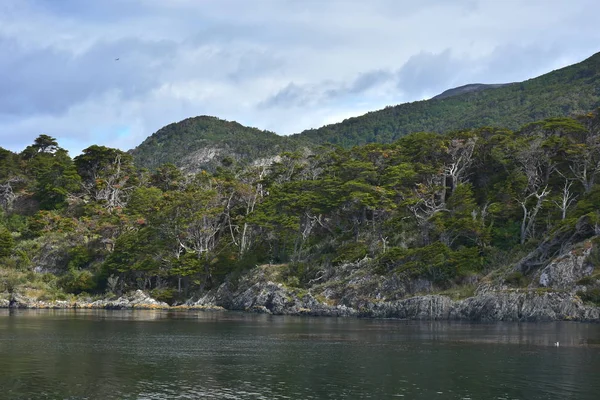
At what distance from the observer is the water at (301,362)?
38.4m

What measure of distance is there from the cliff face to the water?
668 cm

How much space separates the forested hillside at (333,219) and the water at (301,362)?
2600 cm

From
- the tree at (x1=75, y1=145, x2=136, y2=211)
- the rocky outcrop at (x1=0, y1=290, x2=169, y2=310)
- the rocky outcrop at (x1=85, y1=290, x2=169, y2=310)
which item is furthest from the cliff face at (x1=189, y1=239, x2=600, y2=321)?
the tree at (x1=75, y1=145, x2=136, y2=211)

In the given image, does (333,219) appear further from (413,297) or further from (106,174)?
(106,174)

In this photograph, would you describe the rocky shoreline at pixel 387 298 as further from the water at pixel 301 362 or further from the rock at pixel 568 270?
the water at pixel 301 362

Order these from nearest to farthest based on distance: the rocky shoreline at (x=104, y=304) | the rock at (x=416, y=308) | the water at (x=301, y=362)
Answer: the water at (x=301, y=362)
the rock at (x=416, y=308)
the rocky shoreline at (x=104, y=304)

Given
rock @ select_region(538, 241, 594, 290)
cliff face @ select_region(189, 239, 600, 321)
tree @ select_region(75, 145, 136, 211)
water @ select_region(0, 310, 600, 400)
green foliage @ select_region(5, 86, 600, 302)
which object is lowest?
water @ select_region(0, 310, 600, 400)

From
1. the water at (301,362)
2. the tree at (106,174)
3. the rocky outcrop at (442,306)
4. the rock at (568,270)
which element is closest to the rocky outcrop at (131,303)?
the rocky outcrop at (442,306)

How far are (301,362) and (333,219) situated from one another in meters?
83.3

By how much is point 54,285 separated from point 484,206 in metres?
87.7

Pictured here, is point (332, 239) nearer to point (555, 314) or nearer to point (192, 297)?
point (192, 297)

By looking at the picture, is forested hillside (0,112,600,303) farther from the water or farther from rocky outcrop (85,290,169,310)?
the water

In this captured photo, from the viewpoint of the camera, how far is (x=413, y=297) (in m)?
96.3

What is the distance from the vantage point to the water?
3841 centimetres
